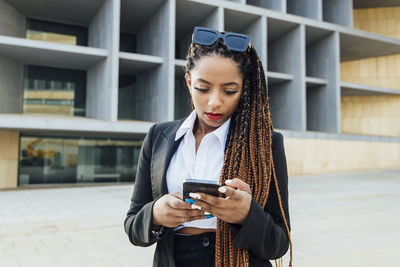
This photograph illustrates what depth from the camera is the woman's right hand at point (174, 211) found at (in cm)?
141

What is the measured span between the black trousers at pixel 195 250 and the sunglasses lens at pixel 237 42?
0.92 meters

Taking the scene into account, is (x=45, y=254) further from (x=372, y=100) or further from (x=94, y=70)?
(x=372, y=100)

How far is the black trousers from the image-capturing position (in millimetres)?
1650

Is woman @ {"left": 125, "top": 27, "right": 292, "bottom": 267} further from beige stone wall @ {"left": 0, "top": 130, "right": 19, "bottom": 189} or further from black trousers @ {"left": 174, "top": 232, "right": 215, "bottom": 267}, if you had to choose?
beige stone wall @ {"left": 0, "top": 130, "right": 19, "bottom": 189}

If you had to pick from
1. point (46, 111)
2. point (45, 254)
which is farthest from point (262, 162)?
point (46, 111)

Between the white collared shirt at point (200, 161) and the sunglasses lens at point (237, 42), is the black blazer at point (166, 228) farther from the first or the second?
the sunglasses lens at point (237, 42)

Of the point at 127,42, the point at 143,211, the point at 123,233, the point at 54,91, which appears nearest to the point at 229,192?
the point at 143,211

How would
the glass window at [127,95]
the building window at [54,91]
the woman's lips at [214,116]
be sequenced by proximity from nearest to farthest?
the woman's lips at [214,116], the building window at [54,91], the glass window at [127,95]

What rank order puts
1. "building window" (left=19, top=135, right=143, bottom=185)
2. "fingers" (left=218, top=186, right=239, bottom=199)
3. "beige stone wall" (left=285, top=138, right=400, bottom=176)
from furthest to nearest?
1. "beige stone wall" (left=285, top=138, right=400, bottom=176)
2. "building window" (left=19, top=135, right=143, bottom=185)
3. "fingers" (left=218, top=186, right=239, bottom=199)

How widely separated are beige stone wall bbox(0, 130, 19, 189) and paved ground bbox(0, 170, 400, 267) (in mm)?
7887

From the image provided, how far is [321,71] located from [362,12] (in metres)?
7.63

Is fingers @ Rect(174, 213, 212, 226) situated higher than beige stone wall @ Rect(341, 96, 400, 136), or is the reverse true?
beige stone wall @ Rect(341, 96, 400, 136)

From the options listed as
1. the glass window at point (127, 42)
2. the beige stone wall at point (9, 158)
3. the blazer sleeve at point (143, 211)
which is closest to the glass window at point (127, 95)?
the glass window at point (127, 42)

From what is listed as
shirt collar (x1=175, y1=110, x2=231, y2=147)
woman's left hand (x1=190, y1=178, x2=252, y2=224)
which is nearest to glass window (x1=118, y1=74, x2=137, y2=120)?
shirt collar (x1=175, y1=110, x2=231, y2=147)
